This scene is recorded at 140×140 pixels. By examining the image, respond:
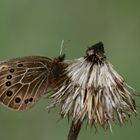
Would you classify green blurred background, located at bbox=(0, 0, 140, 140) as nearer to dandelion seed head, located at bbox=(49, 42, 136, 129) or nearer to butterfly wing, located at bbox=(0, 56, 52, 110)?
butterfly wing, located at bbox=(0, 56, 52, 110)

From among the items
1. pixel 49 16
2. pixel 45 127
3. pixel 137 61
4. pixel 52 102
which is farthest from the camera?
pixel 49 16

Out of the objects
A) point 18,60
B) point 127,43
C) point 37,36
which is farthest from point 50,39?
point 18,60

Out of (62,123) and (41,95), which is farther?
(62,123)

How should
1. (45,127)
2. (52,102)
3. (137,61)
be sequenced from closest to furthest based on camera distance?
(52,102), (45,127), (137,61)

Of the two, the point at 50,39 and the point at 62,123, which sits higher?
the point at 50,39

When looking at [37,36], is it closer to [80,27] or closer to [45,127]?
[80,27]

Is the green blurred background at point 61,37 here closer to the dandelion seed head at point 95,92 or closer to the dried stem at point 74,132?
the dandelion seed head at point 95,92

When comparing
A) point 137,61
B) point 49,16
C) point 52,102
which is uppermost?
point 49,16
